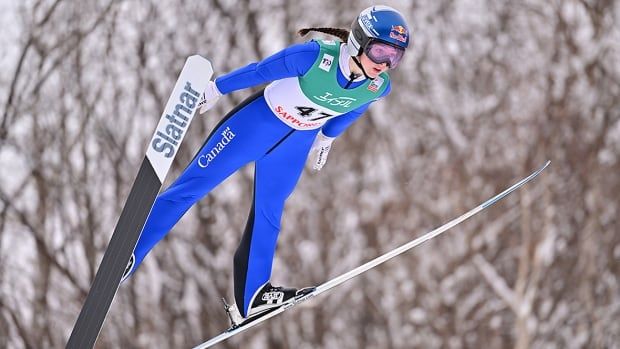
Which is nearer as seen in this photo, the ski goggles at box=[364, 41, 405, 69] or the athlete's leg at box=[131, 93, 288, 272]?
the ski goggles at box=[364, 41, 405, 69]

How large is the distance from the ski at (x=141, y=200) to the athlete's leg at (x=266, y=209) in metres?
0.36

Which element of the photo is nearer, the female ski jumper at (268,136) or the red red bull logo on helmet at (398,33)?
the red red bull logo on helmet at (398,33)

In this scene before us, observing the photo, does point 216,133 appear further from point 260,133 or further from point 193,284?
point 193,284

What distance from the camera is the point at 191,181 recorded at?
2.58 m

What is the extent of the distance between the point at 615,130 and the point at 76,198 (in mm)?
3557

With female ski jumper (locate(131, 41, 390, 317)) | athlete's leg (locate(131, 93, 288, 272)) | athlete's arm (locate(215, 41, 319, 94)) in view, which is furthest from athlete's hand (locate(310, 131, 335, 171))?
athlete's arm (locate(215, 41, 319, 94))

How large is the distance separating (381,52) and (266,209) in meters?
0.65

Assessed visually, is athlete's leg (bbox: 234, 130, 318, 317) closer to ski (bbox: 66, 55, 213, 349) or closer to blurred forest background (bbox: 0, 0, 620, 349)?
ski (bbox: 66, 55, 213, 349)

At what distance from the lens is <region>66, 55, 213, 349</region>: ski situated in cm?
232

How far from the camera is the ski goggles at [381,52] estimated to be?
237 centimetres

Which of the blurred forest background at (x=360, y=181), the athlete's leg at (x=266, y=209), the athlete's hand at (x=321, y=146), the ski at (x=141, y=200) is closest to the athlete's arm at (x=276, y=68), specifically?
the ski at (x=141, y=200)

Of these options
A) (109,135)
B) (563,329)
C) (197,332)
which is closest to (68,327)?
(197,332)

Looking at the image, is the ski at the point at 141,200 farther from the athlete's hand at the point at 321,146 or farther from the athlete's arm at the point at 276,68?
the athlete's hand at the point at 321,146

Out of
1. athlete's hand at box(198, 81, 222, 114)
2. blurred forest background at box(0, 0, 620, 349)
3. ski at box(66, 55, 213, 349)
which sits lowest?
ski at box(66, 55, 213, 349)
